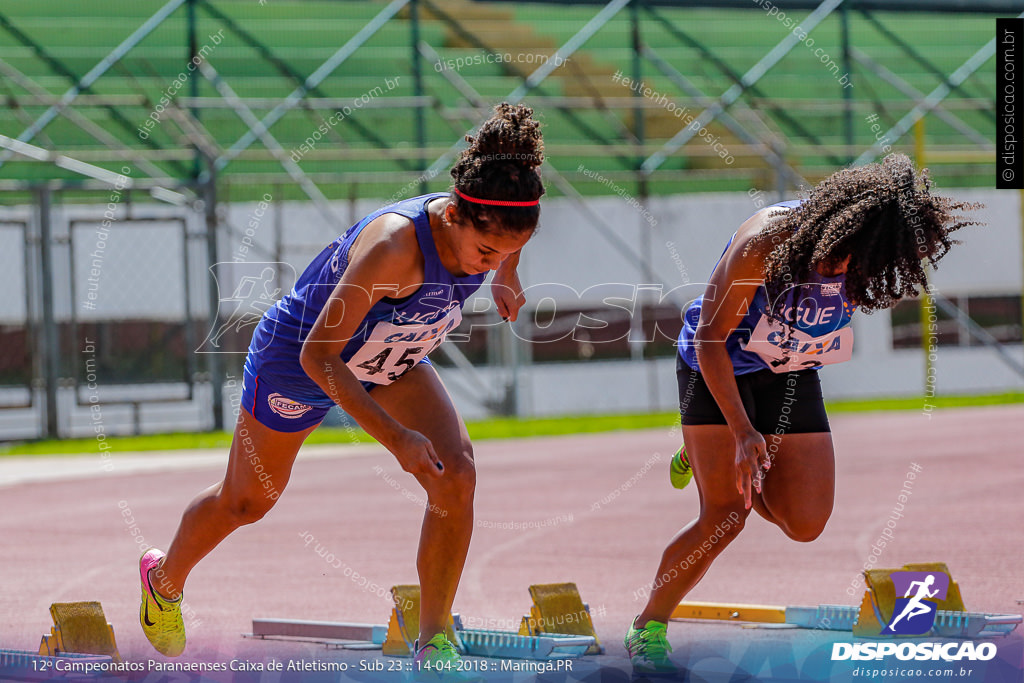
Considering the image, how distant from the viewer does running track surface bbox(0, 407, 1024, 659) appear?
5824mm

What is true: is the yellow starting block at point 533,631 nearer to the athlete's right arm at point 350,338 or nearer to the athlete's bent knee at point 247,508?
the athlete's bent knee at point 247,508

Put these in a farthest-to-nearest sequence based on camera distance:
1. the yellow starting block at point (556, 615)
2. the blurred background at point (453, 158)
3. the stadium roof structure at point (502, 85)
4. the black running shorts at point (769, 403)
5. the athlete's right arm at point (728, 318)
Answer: the stadium roof structure at point (502, 85), the blurred background at point (453, 158), the yellow starting block at point (556, 615), the black running shorts at point (769, 403), the athlete's right arm at point (728, 318)

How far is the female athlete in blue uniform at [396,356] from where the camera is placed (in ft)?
12.8

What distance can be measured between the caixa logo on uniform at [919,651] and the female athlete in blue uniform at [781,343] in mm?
458

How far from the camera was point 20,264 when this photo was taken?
49.5ft

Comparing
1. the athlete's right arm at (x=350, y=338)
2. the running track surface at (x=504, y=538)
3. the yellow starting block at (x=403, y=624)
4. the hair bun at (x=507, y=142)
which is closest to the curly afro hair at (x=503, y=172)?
the hair bun at (x=507, y=142)

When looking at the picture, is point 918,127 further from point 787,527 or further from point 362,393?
point 362,393

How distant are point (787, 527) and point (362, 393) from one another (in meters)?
1.77

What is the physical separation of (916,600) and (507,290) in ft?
6.66

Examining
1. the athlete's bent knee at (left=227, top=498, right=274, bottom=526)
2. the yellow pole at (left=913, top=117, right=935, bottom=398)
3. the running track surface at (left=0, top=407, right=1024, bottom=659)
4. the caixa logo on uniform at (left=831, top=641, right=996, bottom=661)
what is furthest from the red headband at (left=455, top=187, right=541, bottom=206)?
the yellow pole at (left=913, top=117, right=935, bottom=398)

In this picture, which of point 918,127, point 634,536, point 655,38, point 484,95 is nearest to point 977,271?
point 918,127

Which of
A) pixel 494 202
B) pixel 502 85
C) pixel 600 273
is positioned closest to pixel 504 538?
pixel 494 202

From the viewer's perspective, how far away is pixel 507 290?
15.5 ft

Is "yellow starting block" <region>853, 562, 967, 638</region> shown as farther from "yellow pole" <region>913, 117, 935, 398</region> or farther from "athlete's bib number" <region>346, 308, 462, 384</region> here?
"yellow pole" <region>913, 117, 935, 398</region>
